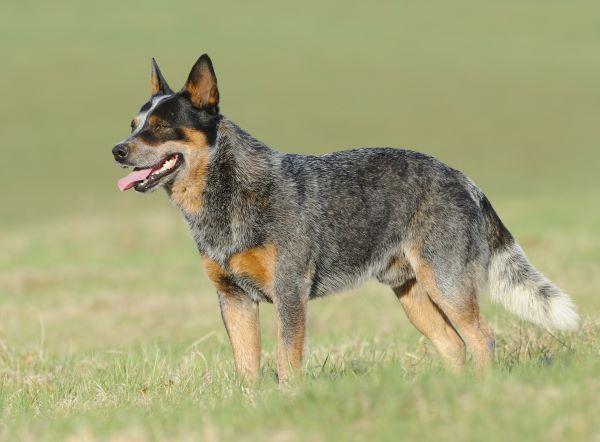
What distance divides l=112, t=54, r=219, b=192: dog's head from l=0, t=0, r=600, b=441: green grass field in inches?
57.6

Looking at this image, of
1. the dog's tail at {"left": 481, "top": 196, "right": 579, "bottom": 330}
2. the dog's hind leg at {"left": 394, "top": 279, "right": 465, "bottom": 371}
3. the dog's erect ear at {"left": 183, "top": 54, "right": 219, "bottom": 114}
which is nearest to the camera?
the dog's erect ear at {"left": 183, "top": 54, "right": 219, "bottom": 114}

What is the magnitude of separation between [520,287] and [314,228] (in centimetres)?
176

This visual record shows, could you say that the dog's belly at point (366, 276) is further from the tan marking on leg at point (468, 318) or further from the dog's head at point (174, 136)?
the dog's head at point (174, 136)

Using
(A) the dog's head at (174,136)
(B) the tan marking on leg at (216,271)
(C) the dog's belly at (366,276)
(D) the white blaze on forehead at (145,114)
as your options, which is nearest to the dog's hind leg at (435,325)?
(C) the dog's belly at (366,276)

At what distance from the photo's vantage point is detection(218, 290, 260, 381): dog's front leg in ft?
25.3

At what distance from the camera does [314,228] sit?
763 cm

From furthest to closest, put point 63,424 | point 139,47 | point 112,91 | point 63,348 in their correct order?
point 139,47 < point 112,91 < point 63,348 < point 63,424

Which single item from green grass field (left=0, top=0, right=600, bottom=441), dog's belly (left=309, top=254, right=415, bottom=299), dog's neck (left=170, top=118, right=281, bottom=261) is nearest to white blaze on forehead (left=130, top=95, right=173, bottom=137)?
dog's neck (left=170, top=118, right=281, bottom=261)

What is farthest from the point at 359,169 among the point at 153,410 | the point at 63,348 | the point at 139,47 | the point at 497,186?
the point at 139,47

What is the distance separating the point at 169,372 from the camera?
8.01 metres

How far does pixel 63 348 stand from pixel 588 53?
42369mm

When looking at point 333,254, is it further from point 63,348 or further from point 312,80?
A: point 312,80

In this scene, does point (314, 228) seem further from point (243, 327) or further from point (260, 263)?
point (243, 327)

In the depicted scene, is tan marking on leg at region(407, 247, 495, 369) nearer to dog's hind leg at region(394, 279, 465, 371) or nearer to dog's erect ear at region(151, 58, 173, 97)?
dog's hind leg at region(394, 279, 465, 371)
